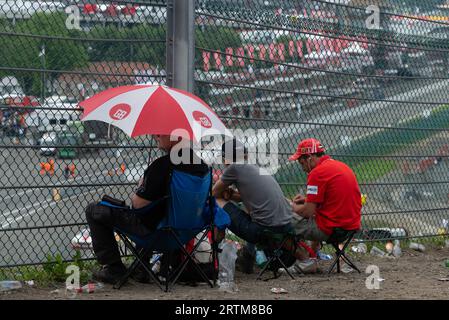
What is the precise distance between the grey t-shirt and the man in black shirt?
101 centimetres

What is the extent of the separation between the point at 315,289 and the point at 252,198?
1.04m

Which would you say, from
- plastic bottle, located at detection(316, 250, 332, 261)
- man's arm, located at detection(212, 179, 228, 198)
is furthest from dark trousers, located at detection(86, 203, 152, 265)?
plastic bottle, located at detection(316, 250, 332, 261)

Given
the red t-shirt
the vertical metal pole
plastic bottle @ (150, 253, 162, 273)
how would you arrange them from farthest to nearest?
the red t-shirt < the vertical metal pole < plastic bottle @ (150, 253, 162, 273)

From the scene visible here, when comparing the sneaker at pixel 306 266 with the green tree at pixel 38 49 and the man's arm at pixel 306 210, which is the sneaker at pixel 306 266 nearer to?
the man's arm at pixel 306 210

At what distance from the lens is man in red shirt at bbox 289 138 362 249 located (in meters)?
8.95

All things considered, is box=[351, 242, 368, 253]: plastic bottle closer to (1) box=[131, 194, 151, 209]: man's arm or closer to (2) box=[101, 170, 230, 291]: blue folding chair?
(2) box=[101, 170, 230, 291]: blue folding chair

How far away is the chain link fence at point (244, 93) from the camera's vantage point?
26.4 feet

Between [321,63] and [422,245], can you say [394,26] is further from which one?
[422,245]

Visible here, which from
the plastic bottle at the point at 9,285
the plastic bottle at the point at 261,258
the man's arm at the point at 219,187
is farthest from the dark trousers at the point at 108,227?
the plastic bottle at the point at 261,258

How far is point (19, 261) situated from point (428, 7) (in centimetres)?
576

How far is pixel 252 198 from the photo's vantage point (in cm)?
884

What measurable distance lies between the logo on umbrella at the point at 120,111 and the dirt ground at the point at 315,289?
1.32 m

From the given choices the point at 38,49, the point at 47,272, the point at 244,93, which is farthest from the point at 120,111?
the point at 244,93

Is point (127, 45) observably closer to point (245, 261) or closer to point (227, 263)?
point (227, 263)
